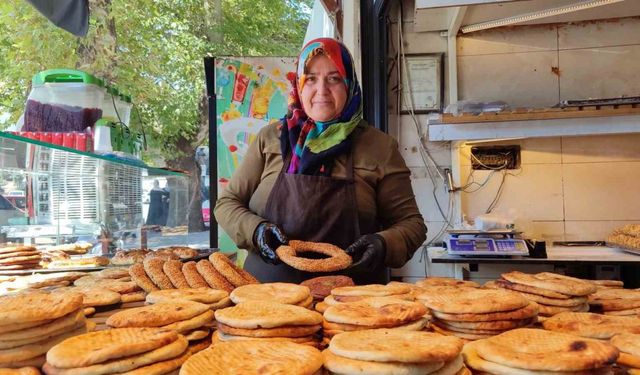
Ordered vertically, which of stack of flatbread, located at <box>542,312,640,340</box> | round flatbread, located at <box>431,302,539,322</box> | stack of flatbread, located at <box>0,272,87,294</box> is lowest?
stack of flatbread, located at <box>0,272,87,294</box>

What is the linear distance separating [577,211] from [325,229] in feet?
11.6

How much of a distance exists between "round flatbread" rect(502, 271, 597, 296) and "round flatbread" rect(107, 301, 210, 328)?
3.33 feet

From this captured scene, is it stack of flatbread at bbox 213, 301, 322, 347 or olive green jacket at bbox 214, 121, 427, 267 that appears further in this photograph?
olive green jacket at bbox 214, 121, 427, 267

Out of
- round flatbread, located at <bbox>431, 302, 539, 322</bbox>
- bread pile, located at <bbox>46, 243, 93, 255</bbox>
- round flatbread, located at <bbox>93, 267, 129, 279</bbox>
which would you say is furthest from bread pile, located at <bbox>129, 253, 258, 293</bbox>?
bread pile, located at <bbox>46, 243, 93, 255</bbox>

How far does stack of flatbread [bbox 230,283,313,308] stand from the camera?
4.62ft

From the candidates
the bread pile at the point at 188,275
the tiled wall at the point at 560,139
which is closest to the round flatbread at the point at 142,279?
the bread pile at the point at 188,275

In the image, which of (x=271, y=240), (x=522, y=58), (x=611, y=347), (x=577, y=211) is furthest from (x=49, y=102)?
(x=577, y=211)

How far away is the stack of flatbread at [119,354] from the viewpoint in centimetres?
97

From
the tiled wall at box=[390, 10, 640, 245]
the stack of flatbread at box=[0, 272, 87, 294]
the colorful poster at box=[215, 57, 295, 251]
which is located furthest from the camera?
the tiled wall at box=[390, 10, 640, 245]

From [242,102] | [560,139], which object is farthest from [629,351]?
[560,139]

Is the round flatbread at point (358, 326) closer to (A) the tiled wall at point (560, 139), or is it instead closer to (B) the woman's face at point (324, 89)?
(B) the woman's face at point (324, 89)

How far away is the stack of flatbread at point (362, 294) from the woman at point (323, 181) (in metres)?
0.73

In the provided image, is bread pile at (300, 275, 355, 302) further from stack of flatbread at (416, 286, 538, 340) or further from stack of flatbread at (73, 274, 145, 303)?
stack of flatbread at (73, 274, 145, 303)

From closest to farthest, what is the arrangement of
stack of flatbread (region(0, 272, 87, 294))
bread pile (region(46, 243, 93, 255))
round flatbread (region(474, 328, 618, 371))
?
round flatbread (region(474, 328, 618, 371)) < stack of flatbread (region(0, 272, 87, 294)) < bread pile (region(46, 243, 93, 255))
